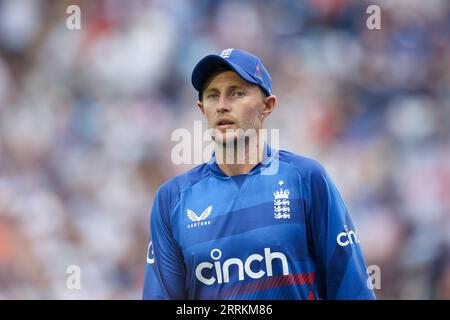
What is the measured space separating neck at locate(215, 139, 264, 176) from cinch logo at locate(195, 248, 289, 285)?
401mm

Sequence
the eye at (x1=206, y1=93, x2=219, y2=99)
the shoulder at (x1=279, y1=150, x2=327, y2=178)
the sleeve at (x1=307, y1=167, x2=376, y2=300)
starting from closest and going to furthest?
the sleeve at (x1=307, y1=167, x2=376, y2=300) → the shoulder at (x1=279, y1=150, x2=327, y2=178) → the eye at (x1=206, y1=93, x2=219, y2=99)

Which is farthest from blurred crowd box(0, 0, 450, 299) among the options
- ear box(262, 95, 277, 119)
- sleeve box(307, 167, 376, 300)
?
sleeve box(307, 167, 376, 300)

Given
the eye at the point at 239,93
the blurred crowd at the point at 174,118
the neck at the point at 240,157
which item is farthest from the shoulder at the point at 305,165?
the blurred crowd at the point at 174,118

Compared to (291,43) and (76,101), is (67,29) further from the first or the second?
(291,43)

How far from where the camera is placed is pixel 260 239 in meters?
2.85

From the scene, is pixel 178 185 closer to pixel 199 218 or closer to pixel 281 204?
pixel 199 218

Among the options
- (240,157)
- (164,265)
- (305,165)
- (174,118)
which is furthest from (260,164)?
(174,118)

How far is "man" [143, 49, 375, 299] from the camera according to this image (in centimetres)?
281

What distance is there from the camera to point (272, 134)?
4914 millimetres

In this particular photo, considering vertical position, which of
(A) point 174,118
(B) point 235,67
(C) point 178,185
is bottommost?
(C) point 178,185

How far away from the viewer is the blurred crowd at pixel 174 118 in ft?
16.0

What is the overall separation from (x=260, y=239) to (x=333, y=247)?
0.30 m

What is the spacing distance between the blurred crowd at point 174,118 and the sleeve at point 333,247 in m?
2.02

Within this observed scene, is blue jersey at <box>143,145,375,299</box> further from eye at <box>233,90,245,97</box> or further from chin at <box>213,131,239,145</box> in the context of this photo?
eye at <box>233,90,245,97</box>
